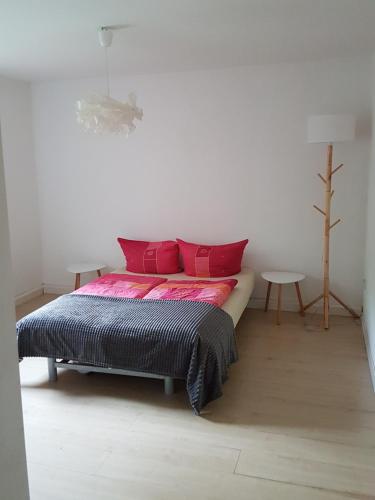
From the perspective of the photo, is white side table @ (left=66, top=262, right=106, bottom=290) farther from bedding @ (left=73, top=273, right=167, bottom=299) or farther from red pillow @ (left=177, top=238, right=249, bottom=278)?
red pillow @ (left=177, top=238, right=249, bottom=278)

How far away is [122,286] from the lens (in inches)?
160

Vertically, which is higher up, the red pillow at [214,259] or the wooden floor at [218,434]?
the red pillow at [214,259]

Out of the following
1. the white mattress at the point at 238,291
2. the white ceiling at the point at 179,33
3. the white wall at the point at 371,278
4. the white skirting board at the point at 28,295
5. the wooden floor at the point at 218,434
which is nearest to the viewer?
the wooden floor at the point at 218,434

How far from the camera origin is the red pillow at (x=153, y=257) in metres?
4.66

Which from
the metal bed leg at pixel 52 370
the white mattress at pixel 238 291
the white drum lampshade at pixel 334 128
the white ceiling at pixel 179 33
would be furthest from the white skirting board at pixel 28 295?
the white drum lampshade at pixel 334 128

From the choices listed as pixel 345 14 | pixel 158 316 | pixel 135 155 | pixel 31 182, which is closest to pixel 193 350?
pixel 158 316

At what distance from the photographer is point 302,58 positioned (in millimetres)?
4156

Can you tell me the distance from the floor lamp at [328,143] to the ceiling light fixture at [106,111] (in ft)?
5.25

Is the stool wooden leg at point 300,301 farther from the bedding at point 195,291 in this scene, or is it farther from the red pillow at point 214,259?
the bedding at point 195,291

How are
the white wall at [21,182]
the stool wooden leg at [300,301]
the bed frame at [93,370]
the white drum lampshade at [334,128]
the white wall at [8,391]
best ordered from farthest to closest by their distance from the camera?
1. the white wall at [21,182]
2. the stool wooden leg at [300,301]
3. the white drum lampshade at [334,128]
4. the bed frame at [93,370]
5. the white wall at [8,391]

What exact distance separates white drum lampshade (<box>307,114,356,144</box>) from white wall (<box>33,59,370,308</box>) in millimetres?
475

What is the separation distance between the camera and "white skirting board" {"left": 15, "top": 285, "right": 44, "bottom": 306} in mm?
5027

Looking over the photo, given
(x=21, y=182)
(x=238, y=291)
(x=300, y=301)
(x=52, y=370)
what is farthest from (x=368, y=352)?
(x=21, y=182)

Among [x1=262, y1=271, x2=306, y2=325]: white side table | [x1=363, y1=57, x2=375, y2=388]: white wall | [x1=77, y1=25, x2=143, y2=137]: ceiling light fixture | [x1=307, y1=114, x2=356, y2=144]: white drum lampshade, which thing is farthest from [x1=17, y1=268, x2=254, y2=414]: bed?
[x1=307, y1=114, x2=356, y2=144]: white drum lampshade
